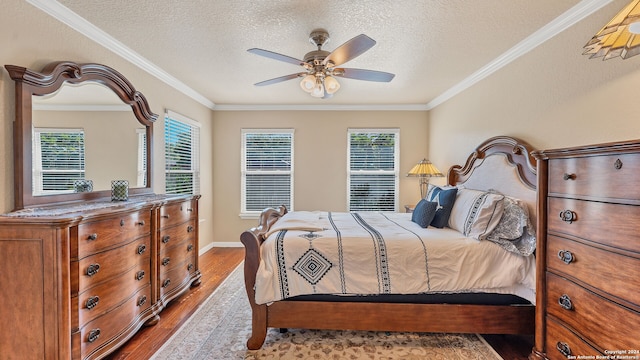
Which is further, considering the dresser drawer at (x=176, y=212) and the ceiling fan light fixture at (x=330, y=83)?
the dresser drawer at (x=176, y=212)

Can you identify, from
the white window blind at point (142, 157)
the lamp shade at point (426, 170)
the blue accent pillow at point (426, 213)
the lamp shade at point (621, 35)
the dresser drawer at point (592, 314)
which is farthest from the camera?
the lamp shade at point (426, 170)

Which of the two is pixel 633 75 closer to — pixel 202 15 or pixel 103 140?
pixel 202 15

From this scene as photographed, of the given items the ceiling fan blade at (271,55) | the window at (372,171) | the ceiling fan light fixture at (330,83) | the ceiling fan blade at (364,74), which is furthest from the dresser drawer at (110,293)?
the window at (372,171)

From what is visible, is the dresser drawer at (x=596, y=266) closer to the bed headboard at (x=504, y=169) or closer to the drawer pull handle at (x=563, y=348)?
the drawer pull handle at (x=563, y=348)

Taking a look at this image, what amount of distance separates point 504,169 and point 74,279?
3.48 m

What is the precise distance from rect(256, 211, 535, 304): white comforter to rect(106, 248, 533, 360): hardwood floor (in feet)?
1.43

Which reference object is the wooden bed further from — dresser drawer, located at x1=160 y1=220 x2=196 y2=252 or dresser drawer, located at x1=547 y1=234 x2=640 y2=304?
dresser drawer, located at x1=160 y1=220 x2=196 y2=252

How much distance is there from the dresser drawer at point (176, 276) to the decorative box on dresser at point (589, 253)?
9.63ft

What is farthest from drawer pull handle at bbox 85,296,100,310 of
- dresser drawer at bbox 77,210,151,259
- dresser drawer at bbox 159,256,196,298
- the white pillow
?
the white pillow

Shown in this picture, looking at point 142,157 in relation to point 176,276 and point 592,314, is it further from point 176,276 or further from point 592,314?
point 592,314

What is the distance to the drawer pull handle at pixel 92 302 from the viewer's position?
1.69 meters

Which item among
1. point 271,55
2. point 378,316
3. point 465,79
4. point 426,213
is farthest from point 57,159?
point 465,79

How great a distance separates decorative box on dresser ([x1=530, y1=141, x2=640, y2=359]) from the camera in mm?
1175

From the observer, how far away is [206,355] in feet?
6.41
